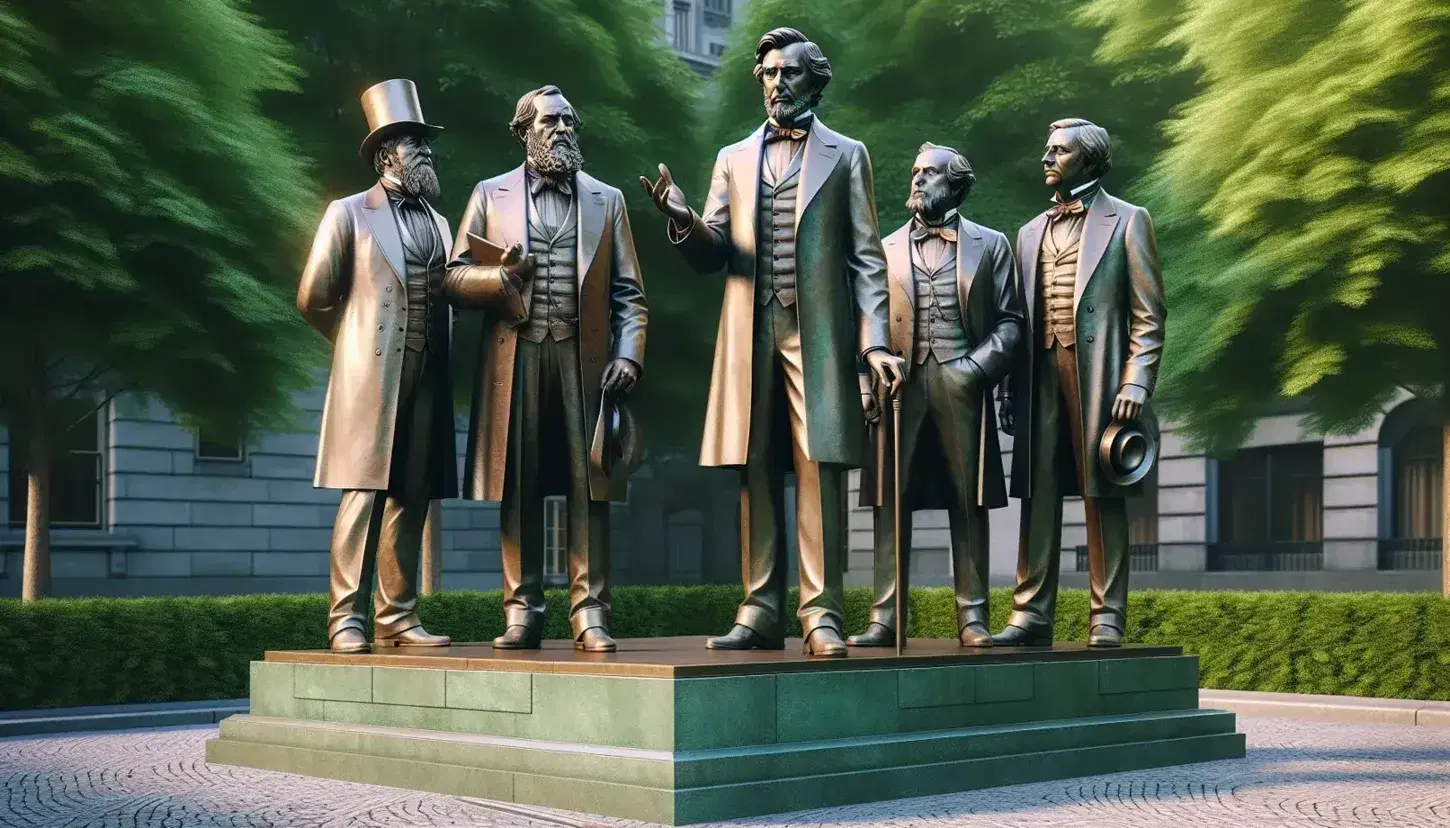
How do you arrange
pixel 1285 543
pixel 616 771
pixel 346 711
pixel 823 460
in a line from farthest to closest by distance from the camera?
pixel 1285 543, pixel 346 711, pixel 823 460, pixel 616 771

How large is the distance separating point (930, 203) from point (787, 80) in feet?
5.31

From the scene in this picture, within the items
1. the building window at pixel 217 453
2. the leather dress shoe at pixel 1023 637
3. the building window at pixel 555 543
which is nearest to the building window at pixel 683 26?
the building window at pixel 555 543

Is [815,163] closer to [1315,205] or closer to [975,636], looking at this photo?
[975,636]

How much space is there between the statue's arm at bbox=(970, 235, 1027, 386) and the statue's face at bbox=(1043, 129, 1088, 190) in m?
0.59

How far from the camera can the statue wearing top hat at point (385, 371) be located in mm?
9648

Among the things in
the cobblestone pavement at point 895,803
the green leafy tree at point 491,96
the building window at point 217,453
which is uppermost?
the green leafy tree at point 491,96

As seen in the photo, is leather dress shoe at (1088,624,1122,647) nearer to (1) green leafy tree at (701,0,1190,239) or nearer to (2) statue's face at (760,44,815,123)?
(2) statue's face at (760,44,815,123)

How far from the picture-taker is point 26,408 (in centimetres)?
1720

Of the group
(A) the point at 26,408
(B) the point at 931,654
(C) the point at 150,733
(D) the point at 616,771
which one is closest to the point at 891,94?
(A) the point at 26,408

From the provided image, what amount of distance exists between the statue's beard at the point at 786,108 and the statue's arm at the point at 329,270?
2561mm

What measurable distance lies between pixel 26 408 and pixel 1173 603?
449 inches

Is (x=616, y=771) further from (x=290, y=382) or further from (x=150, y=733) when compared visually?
(x=290, y=382)

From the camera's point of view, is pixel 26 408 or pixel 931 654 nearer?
pixel 931 654

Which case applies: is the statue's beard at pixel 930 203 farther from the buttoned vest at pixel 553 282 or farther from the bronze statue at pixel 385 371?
the bronze statue at pixel 385 371
